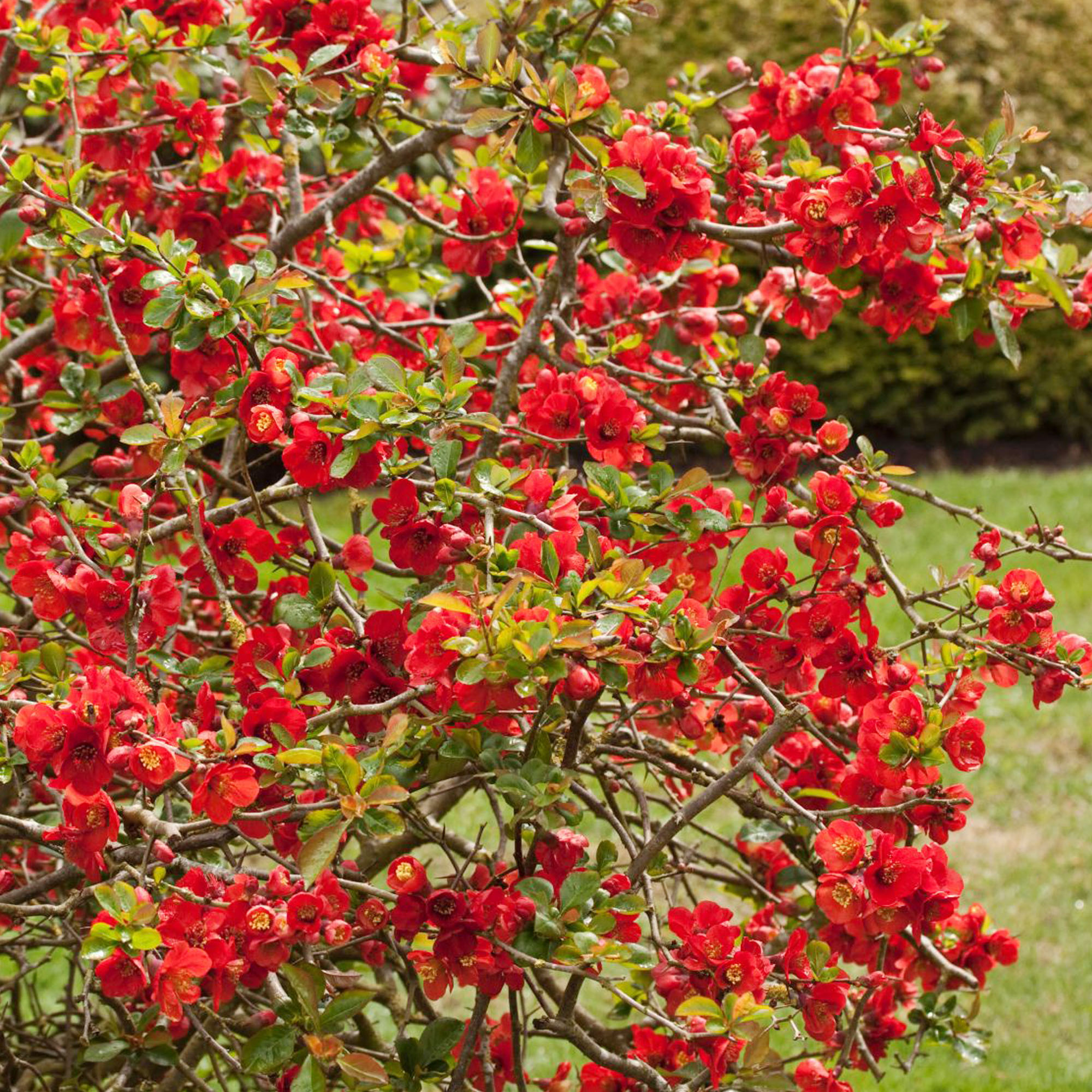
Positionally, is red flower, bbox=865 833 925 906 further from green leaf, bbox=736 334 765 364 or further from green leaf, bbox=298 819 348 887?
green leaf, bbox=736 334 765 364

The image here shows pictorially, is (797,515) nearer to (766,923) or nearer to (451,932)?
(451,932)

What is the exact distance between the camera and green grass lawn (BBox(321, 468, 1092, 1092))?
3111 mm

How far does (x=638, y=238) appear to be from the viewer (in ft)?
5.32

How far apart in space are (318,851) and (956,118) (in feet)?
22.4

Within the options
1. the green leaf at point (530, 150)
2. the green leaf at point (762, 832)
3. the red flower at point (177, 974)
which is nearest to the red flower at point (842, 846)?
the green leaf at point (762, 832)

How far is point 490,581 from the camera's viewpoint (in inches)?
51.7

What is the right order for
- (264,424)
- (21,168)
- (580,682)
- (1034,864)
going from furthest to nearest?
1. (1034,864)
2. (21,168)
3. (264,424)
4. (580,682)

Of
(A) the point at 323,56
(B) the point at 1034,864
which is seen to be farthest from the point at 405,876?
(B) the point at 1034,864

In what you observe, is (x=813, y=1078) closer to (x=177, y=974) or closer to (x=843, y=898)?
(x=843, y=898)

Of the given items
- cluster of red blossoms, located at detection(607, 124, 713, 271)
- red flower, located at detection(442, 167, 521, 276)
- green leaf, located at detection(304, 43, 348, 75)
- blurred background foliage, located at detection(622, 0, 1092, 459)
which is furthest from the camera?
blurred background foliage, located at detection(622, 0, 1092, 459)

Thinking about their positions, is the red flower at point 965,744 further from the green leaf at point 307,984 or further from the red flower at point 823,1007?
the green leaf at point 307,984

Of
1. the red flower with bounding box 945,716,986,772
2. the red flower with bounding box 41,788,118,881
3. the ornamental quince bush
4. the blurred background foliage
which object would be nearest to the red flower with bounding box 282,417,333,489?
the ornamental quince bush

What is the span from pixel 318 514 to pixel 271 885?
4.94m

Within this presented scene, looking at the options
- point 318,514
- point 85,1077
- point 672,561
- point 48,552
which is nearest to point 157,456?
point 48,552
